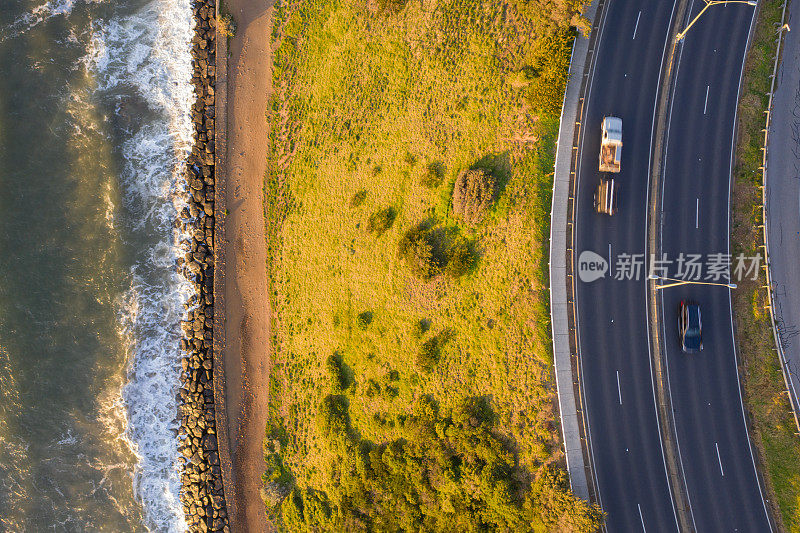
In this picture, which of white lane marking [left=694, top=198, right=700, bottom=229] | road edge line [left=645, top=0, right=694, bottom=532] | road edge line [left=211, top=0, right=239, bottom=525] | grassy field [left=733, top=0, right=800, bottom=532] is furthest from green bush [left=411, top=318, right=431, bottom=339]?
grassy field [left=733, top=0, right=800, bottom=532]

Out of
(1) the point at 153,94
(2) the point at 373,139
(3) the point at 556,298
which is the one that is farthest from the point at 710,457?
(1) the point at 153,94

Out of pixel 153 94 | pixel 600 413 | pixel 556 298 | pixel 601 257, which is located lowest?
pixel 600 413

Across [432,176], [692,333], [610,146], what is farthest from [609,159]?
[692,333]

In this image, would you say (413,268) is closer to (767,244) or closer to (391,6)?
(391,6)

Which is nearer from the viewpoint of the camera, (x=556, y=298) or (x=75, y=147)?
(x=556, y=298)

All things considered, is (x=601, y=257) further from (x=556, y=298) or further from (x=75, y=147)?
(x=75, y=147)

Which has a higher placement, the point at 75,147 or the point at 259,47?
the point at 259,47

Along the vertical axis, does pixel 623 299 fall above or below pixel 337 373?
above

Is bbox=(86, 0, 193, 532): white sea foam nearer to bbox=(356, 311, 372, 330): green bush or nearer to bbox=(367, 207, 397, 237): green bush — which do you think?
bbox=(356, 311, 372, 330): green bush
